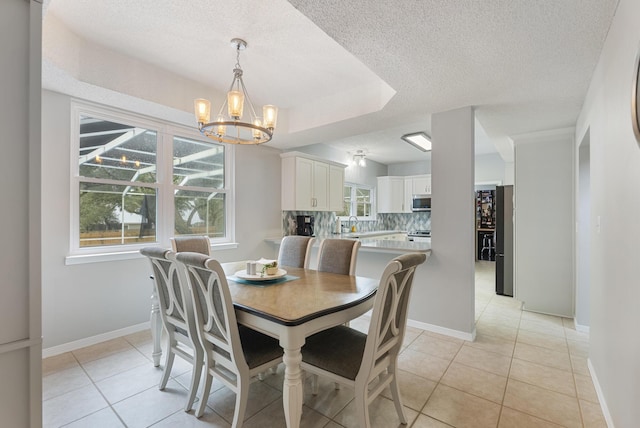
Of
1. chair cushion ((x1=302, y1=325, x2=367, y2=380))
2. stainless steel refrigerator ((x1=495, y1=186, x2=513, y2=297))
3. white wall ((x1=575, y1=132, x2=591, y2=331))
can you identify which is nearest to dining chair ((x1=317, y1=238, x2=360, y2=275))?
chair cushion ((x1=302, y1=325, x2=367, y2=380))

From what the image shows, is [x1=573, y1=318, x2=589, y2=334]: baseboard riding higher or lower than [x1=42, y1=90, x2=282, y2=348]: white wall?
lower

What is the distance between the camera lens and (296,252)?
9.50 ft

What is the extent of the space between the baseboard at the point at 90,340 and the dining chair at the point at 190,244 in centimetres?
111

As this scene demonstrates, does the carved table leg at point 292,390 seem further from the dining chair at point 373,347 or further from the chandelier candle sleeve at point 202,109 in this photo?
the chandelier candle sleeve at point 202,109

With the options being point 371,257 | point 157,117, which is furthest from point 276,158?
point 371,257

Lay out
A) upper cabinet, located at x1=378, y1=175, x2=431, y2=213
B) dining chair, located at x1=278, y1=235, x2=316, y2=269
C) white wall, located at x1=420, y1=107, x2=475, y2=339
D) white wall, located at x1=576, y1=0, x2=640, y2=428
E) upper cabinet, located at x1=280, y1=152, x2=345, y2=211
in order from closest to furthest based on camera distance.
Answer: white wall, located at x1=576, y1=0, x2=640, y2=428 → dining chair, located at x1=278, y1=235, x2=316, y2=269 → white wall, located at x1=420, y1=107, x2=475, y2=339 → upper cabinet, located at x1=280, y1=152, x2=345, y2=211 → upper cabinet, located at x1=378, y1=175, x2=431, y2=213

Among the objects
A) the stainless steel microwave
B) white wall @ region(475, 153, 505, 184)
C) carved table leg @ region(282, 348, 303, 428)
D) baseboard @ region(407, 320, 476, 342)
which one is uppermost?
white wall @ region(475, 153, 505, 184)

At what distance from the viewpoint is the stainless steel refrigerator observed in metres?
4.39

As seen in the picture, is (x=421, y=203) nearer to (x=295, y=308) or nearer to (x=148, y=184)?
(x=148, y=184)

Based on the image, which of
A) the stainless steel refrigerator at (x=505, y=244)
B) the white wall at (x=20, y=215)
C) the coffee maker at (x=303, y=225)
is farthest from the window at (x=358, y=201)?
the white wall at (x=20, y=215)

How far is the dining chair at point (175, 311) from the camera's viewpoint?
1836mm

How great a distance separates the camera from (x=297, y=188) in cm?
451

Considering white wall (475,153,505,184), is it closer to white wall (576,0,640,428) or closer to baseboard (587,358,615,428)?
white wall (576,0,640,428)

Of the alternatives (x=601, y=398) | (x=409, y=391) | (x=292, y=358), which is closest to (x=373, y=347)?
(x=292, y=358)
